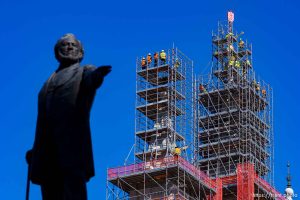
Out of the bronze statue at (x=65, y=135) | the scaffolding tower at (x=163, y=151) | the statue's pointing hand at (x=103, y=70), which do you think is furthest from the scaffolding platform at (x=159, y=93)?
the statue's pointing hand at (x=103, y=70)

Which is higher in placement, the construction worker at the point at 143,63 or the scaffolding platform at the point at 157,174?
the construction worker at the point at 143,63

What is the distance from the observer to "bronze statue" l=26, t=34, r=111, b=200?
15.4m

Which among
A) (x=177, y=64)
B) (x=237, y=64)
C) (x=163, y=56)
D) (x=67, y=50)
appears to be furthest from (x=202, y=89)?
(x=67, y=50)

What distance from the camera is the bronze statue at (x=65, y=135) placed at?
50.6 feet

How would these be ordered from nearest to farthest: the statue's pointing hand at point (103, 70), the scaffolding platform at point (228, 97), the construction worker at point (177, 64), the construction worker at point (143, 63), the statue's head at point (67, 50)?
1. the statue's pointing hand at point (103, 70)
2. the statue's head at point (67, 50)
3. the construction worker at point (177, 64)
4. the construction worker at point (143, 63)
5. the scaffolding platform at point (228, 97)

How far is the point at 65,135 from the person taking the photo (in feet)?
50.9

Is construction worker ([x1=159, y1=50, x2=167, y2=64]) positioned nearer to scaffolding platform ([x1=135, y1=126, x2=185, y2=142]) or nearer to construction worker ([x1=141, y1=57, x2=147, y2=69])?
construction worker ([x1=141, y1=57, x2=147, y2=69])

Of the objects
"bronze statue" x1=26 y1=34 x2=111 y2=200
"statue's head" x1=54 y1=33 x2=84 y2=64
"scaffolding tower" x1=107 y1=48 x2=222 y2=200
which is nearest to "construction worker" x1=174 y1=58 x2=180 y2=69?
"scaffolding tower" x1=107 y1=48 x2=222 y2=200

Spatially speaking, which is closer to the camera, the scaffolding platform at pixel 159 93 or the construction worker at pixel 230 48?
the scaffolding platform at pixel 159 93

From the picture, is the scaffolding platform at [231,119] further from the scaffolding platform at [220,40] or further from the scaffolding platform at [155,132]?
the scaffolding platform at [220,40]

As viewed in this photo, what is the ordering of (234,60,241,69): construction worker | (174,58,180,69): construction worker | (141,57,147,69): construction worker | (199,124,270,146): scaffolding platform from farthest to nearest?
1. (234,60,241,69): construction worker
2. (199,124,270,146): scaffolding platform
3. (141,57,147,69): construction worker
4. (174,58,180,69): construction worker

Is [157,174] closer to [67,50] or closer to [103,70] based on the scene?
[67,50]

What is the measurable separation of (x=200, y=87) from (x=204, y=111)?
2.38 metres

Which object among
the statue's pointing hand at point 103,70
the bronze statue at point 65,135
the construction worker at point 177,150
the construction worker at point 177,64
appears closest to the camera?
the statue's pointing hand at point 103,70
